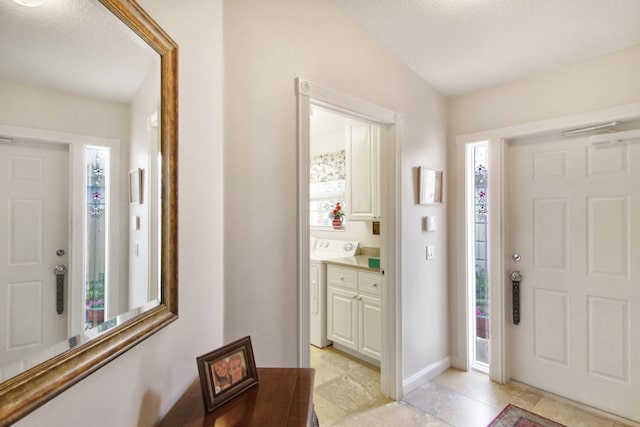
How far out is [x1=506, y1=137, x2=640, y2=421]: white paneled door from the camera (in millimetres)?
2066

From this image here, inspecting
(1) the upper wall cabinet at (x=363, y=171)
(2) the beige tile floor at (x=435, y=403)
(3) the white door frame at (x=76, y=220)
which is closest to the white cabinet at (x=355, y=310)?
(2) the beige tile floor at (x=435, y=403)

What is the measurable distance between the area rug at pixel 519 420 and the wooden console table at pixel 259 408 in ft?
5.56

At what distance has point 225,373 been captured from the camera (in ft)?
3.31

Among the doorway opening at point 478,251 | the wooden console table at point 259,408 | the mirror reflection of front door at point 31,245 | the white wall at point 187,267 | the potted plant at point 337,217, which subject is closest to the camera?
the mirror reflection of front door at point 31,245

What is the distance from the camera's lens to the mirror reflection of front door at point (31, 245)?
0.50 meters

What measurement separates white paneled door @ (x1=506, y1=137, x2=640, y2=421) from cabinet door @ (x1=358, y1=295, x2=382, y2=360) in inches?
42.1

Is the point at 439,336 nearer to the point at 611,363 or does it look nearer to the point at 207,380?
the point at 611,363

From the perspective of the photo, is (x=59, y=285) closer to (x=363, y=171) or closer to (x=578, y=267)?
(x=363, y=171)

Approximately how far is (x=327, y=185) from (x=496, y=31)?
96.2 inches

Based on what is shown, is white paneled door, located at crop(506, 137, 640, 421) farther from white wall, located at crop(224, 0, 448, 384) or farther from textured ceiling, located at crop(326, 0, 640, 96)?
white wall, located at crop(224, 0, 448, 384)

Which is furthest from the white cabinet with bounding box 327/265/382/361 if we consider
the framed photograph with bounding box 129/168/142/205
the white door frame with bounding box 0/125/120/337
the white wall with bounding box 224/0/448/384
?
the white door frame with bounding box 0/125/120/337

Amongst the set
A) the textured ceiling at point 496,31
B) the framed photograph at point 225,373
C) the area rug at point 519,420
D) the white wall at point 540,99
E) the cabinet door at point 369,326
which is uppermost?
the textured ceiling at point 496,31

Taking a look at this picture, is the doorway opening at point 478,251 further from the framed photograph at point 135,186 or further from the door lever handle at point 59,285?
the door lever handle at point 59,285

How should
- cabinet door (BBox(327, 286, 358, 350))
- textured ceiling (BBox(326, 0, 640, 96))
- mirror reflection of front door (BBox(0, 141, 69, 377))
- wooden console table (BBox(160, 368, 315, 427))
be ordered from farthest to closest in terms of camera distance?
cabinet door (BBox(327, 286, 358, 350))
textured ceiling (BBox(326, 0, 640, 96))
wooden console table (BBox(160, 368, 315, 427))
mirror reflection of front door (BBox(0, 141, 69, 377))
